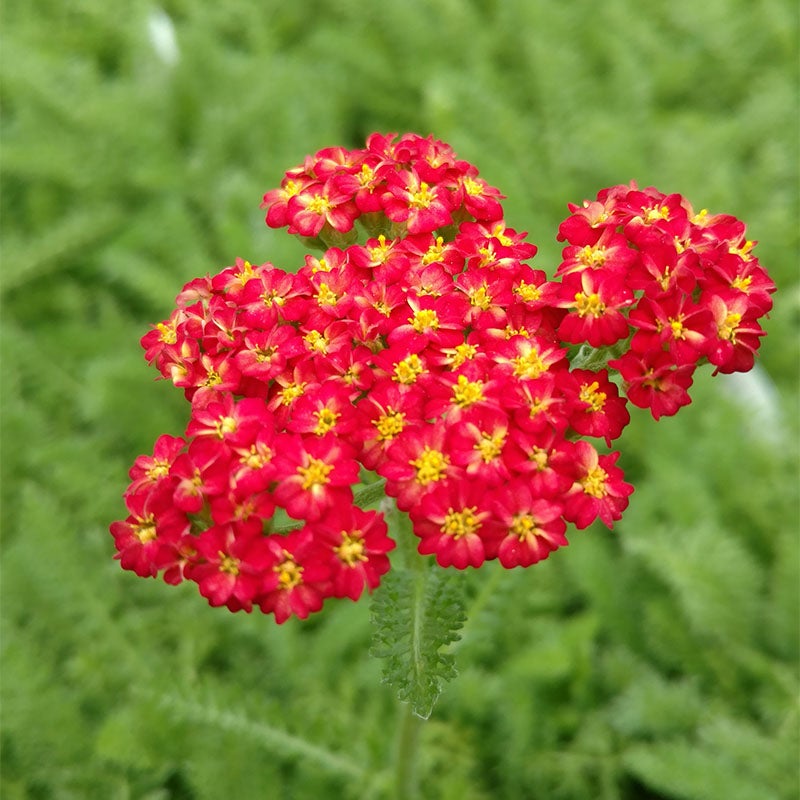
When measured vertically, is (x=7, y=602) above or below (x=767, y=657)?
below

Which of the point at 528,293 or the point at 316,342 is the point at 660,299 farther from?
the point at 316,342

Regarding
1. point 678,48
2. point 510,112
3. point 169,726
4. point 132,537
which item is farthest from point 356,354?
point 678,48

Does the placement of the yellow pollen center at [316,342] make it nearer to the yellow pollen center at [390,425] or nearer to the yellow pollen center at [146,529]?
the yellow pollen center at [390,425]

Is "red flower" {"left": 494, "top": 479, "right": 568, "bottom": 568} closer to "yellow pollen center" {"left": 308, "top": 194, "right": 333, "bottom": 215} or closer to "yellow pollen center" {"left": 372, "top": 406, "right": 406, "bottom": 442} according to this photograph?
"yellow pollen center" {"left": 372, "top": 406, "right": 406, "bottom": 442}

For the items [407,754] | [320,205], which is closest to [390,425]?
[320,205]

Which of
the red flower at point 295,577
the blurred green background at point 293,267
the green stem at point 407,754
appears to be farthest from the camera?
the blurred green background at point 293,267

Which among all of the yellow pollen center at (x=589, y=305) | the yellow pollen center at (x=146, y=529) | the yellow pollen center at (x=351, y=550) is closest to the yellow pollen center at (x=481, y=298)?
the yellow pollen center at (x=589, y=305)

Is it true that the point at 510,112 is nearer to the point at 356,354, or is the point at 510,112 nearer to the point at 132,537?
the point at 356,354
